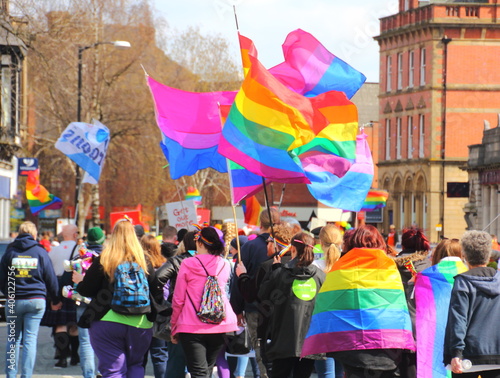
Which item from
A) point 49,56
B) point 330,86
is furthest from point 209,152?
point 49,56

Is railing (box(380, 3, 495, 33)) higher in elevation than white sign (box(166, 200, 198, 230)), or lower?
higher

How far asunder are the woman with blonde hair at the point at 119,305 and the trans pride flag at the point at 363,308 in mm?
1490

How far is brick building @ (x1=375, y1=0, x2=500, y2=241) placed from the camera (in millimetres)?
64812

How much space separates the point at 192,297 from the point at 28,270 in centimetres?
276

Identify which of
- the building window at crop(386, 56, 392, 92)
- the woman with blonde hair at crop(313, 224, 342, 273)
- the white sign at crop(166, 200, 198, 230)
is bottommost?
the woman with blonde hair at crop(313, 224, 342, 273)

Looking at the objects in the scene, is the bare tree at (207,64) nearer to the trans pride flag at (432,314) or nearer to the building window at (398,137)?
the building window at (398,137)

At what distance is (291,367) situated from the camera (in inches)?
360

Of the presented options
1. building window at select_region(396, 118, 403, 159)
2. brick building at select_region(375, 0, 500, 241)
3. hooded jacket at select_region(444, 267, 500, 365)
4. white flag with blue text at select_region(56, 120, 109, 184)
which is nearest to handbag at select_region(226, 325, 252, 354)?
hooded jacket at select_region(444, 267, 500, 365)

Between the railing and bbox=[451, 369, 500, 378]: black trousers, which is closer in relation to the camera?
bbox=[451, 369, 500, 378]: black trousers

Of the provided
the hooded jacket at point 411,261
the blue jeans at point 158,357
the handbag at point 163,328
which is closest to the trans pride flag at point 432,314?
the hooded jacket at point 411,261

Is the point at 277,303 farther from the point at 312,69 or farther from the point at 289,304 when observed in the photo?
the point at 312,69

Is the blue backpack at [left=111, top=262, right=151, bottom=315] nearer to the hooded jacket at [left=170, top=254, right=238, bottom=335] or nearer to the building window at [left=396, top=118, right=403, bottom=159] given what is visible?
the hooded jacket at [left=170, top=254, right=238, bottom=335]

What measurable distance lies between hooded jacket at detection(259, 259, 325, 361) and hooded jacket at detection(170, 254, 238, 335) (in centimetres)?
38

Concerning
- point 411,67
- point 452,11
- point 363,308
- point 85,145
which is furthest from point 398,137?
point 363,308
